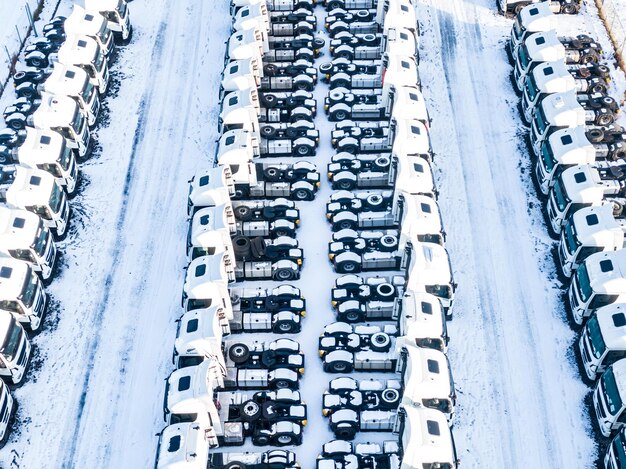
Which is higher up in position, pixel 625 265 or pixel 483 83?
pixel 483 83

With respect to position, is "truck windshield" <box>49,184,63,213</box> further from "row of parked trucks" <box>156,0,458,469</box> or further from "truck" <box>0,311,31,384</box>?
"truck" <box>0,311,31,384</box>

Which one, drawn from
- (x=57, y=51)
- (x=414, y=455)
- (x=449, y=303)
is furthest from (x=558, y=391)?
(x=57, y=51)

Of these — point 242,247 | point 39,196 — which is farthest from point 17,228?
point 242,247

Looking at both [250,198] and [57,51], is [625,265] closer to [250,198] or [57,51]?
[250,198]

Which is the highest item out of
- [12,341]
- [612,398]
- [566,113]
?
[566,113]

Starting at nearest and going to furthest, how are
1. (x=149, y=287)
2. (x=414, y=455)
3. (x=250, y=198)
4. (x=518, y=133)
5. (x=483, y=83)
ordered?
(x=414, y=455), (x=149, y=287), (x=250, y=198), (x=518, y=133), (x=483, y=83)

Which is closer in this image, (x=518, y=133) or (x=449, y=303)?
(x=449, y=303)

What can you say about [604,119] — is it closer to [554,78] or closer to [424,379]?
[554,78]
